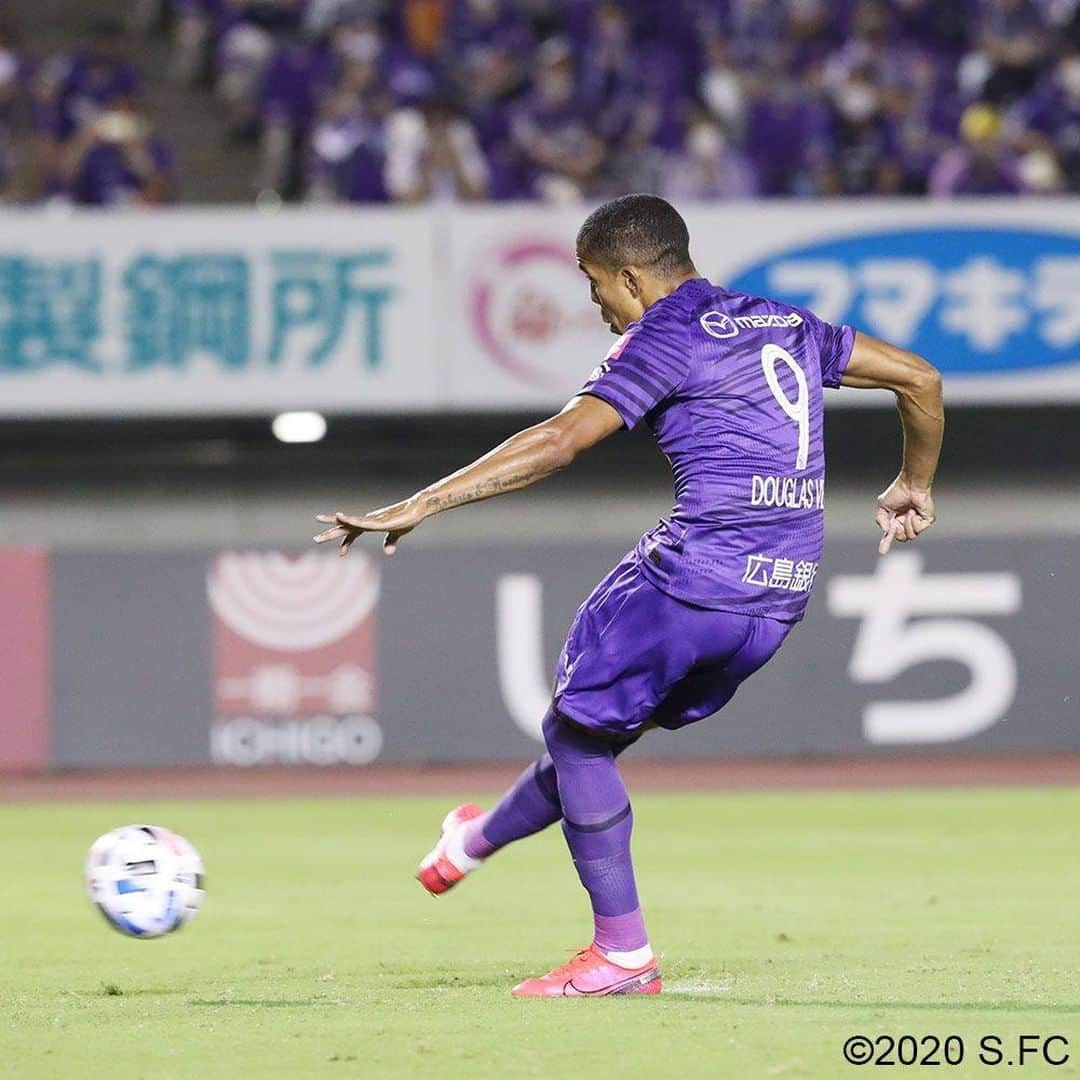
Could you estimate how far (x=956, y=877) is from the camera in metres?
8.96

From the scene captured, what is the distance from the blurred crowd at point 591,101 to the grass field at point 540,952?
6168 mm

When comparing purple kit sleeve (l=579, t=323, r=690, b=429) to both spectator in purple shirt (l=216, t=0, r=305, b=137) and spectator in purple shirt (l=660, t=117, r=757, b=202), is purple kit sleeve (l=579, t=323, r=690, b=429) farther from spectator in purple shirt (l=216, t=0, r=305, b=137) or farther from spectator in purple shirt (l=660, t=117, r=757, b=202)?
spectator in purple shirt (l=216, t=0, r=305, b=137)

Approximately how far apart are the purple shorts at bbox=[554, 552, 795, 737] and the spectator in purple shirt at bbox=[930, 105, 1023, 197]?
1146 cm

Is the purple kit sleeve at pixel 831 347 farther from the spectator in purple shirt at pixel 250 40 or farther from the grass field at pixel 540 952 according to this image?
the spectator in purple shirt at pixel 250 40

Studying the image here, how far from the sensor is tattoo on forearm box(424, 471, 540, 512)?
5148 mm

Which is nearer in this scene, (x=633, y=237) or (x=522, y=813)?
(x=633, y=237)

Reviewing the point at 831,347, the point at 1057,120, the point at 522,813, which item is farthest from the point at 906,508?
the point at 1057,120

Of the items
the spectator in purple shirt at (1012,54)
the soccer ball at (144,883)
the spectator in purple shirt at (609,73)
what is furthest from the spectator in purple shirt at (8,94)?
the soccer ball at (144,883)

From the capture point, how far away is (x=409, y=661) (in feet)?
50.0

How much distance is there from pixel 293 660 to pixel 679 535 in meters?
9.79

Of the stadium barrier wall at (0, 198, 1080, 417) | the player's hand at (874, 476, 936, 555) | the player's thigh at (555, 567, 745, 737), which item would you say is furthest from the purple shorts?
the stadium barrier wall at (0, 198, 1080, 417)

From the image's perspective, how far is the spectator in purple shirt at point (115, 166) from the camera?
16047 millimetres

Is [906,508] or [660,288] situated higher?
[660,288]

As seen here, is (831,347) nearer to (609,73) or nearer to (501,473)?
(501,473)
